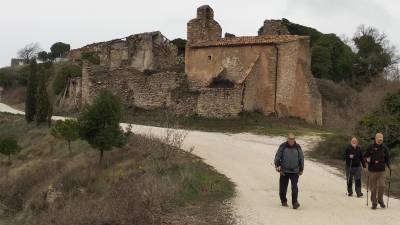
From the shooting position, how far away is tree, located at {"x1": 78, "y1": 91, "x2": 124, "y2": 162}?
2055 centimetres

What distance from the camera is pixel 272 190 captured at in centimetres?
1499

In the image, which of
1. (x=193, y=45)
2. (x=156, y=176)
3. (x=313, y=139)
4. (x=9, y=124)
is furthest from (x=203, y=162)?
(x=9, y=124)

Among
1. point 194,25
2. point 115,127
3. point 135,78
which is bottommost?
point 115,127

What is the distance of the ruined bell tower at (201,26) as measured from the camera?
116ft

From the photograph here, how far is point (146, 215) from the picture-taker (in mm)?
11352

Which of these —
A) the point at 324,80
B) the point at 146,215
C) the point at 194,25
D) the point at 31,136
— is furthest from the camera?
the point at 324,80

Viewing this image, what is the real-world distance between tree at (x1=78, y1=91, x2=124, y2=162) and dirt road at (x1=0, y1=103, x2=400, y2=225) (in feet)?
8.91

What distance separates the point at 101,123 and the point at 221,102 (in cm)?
1057

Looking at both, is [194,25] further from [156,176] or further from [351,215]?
[351,215]

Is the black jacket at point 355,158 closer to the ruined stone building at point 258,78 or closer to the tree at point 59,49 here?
the ruined stone building at point 258,78

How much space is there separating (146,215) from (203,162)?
6.95 metres

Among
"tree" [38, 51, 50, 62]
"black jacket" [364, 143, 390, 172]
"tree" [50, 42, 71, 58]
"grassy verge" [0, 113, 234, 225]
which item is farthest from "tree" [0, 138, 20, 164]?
"tree" [50, 42, 71, 58]

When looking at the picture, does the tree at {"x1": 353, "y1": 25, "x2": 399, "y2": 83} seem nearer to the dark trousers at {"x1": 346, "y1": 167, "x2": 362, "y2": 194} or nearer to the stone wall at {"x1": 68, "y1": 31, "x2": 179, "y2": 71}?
the stone wall at {"x1": 68, "y1": 31, "x2": 179, "y2": 71}

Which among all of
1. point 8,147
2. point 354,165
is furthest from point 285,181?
point 8,147
